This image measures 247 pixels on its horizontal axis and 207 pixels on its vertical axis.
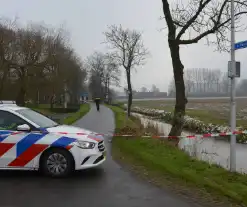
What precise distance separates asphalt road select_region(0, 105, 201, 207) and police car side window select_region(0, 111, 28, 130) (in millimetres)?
1083

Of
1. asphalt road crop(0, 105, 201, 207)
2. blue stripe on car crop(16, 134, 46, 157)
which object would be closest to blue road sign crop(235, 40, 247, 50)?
asphalt road crop(0, 105, 201, 207)

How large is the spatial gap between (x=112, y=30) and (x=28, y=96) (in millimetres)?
16965

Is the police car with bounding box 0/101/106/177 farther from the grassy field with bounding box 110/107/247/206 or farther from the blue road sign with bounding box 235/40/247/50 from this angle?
the blue road sign with bounding box 235/40/247/50

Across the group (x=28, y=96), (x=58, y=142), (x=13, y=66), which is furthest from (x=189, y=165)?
(x=28, y=96)

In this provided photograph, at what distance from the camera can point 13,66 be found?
131ft

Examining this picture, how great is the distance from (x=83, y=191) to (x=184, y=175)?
240 centimetres

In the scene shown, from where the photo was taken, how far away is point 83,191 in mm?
6438

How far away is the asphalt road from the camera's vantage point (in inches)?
226

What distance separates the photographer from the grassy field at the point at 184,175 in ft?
20.5

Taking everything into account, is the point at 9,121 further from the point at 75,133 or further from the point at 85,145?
the point at 85,145

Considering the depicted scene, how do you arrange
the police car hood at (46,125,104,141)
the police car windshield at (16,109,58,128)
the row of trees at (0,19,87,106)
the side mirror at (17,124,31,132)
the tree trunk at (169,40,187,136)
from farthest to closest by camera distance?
the row of trees at (0,19,87,106)
the tree trunk at (169,40,187,136)
the police car windshield at (16,109,58,128)
the police car hood at (46,125,104,141)
the side mirror at (17,124,31,132)

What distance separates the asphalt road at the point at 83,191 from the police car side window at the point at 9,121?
108cm

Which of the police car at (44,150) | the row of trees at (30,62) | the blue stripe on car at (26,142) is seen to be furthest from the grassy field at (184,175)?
the row of trees at (30,62)

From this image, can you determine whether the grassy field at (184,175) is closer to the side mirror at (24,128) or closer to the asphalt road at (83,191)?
the asphalt road at (83,191)
